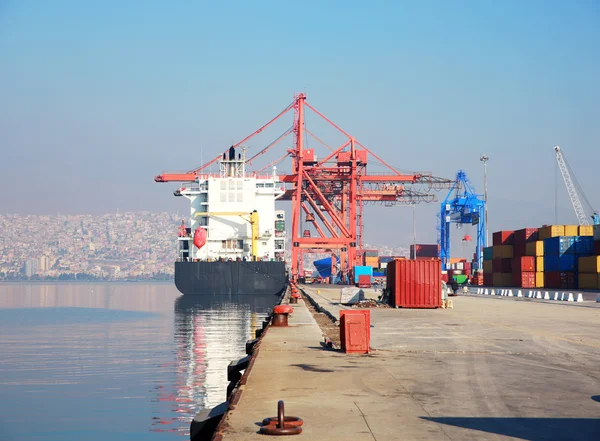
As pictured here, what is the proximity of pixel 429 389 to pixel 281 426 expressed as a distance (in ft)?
13.8

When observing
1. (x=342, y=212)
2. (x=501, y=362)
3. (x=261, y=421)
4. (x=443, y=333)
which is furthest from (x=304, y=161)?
(x=261, y=421)

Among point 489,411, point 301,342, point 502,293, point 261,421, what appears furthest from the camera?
point 502,293

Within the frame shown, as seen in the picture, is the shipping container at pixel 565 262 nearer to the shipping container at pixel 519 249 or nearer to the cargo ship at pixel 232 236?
the shipping container at pixel 519 249

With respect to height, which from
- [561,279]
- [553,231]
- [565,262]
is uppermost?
[553,231]

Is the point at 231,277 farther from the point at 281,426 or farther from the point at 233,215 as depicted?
the point at 281,426

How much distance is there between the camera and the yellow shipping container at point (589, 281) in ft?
229

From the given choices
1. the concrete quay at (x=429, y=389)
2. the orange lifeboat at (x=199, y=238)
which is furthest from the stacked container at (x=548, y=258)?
the concrete quay at (x=429, y=389)

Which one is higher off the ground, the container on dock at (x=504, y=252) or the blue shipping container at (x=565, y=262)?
the container on dock at (x=504, y=252)

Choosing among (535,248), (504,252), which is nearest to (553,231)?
(535,248)

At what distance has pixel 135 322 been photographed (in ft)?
150

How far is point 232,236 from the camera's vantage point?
85.1 m

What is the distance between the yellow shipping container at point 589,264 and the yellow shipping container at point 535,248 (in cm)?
588

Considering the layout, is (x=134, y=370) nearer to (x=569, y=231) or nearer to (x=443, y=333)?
(x=443, y=333)

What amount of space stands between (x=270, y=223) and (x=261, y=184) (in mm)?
5643
